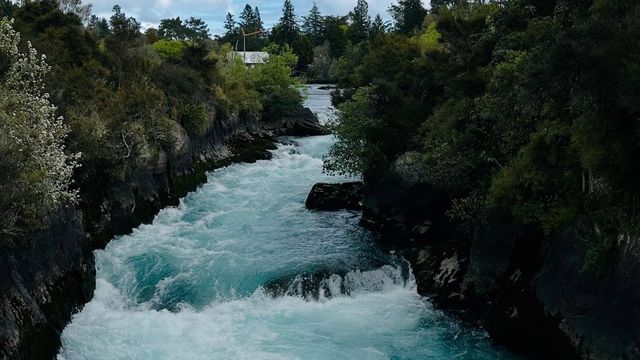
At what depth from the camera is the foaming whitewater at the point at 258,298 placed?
1554cm

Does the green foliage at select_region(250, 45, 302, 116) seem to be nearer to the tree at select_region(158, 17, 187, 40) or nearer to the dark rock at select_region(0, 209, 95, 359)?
the dark rock at select_region(0, 209, 95, 359)

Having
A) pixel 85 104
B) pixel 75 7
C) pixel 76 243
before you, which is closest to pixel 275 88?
pixel 75 7

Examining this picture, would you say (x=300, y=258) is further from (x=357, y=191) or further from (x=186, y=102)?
(x=186, y=102)

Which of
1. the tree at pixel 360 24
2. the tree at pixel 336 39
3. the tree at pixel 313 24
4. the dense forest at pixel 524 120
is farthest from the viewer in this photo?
the tree at pixel 313 24

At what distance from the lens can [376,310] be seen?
59.4 feet

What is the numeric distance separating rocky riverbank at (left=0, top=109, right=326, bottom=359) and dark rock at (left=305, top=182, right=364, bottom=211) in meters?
7.92

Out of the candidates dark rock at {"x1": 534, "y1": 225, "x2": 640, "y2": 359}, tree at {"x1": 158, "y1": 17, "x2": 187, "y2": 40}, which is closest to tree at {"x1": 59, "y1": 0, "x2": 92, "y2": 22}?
dark rock at {"x1": 534, "y1": 225, "x2": 640, "y2": 359}

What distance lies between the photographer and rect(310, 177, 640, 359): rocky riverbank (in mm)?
11984

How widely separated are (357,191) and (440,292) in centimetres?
1261

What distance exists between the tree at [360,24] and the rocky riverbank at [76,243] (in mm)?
80967

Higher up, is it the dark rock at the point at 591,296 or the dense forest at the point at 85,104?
the dense forest at the point at 85,104

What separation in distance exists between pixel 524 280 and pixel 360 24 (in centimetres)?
11539

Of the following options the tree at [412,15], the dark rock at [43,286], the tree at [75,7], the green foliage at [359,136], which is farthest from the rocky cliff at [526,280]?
the tree at [412,15]

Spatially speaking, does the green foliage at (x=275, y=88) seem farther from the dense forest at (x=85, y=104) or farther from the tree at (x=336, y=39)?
the tree at (x=336, y=39)
